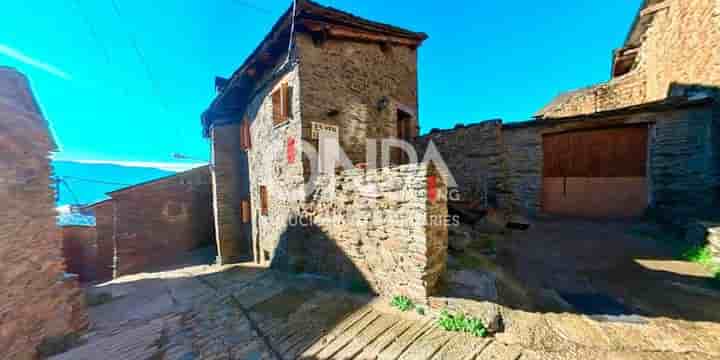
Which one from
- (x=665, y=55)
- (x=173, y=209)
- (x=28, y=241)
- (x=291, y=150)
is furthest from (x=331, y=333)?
(x=665, y=55)

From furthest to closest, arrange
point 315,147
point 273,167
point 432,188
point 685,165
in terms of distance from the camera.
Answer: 1. point 273,167
2. point 685,165
3. point 315,147
4. point 432,188

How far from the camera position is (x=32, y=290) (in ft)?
11.2

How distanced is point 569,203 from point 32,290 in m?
13.0

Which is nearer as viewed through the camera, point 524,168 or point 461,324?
point 461,324

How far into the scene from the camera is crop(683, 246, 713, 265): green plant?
3.97 meters

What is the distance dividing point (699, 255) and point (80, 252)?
871 inches

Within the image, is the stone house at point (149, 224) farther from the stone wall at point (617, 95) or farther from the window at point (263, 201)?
the stone wall at point (617, 95)

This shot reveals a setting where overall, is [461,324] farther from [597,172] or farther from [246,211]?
[246,211]

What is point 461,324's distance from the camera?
9.20 ft

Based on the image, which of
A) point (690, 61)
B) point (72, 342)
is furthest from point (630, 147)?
point (72, 342)

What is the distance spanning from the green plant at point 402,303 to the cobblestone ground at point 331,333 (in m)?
0.12

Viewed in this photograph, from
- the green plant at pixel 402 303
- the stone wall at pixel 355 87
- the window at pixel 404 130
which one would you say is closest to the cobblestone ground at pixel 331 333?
the green plant at pixel 402 303

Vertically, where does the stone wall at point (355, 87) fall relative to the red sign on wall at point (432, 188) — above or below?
above

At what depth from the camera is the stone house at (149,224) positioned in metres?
10.1
